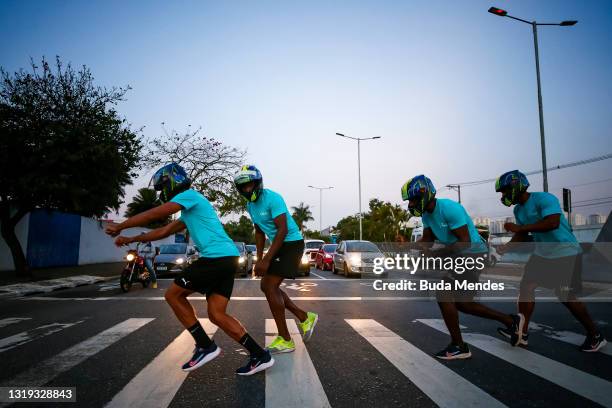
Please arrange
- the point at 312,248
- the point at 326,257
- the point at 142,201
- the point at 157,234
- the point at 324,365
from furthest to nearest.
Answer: the point at 142,201, the point at 312,248, the point at 326,257, the point at 324,365, the point at 157,234

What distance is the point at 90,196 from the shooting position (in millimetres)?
14172

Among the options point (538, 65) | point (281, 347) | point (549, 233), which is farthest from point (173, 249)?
point (538, 65)

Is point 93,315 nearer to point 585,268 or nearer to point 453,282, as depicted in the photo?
point 453,282

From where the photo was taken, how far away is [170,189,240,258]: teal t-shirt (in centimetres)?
352

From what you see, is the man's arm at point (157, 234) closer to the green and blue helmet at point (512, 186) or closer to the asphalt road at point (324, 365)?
the asphalt road at point (324, 365)

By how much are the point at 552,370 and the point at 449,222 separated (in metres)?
1.57

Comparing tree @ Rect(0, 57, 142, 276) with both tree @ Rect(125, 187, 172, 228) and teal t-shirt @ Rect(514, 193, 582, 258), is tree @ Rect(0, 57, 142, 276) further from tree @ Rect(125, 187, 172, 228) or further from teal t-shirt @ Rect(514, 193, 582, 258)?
tree @ Rect(125, 187, 172, 228)

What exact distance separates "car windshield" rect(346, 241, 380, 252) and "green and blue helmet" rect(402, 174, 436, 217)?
41.5 feet

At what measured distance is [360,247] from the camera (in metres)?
16.9

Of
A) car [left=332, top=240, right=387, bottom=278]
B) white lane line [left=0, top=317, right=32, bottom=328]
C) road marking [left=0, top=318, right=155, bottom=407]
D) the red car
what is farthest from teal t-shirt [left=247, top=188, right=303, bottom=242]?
the red car

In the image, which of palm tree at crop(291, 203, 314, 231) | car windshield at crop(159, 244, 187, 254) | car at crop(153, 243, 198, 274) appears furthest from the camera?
Result: palm tree at crop(291, 203, 314, 231)

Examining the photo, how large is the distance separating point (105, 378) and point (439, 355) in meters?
3.11

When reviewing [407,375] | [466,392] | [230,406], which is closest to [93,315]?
[230,406]

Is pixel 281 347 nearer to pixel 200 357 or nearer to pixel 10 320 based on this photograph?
pixel 200 357
